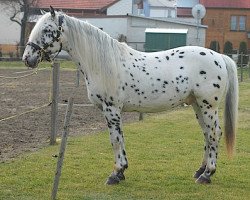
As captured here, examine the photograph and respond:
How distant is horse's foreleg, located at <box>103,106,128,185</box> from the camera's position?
21.8 feet

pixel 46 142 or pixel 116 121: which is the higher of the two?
pixel 116 121

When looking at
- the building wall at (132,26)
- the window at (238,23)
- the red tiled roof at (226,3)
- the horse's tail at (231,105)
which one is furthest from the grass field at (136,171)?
the red tiled roof at (226,3)

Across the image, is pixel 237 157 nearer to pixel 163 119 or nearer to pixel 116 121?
pixel 116 121

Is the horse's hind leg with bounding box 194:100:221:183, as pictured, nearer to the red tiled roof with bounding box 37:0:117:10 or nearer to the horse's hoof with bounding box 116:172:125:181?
the horse's hoof with bounding box 116:172:125:181

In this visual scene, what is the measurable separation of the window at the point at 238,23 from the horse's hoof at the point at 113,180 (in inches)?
1835

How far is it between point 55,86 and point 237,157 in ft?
9.75

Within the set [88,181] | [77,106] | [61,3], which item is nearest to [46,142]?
[88,181]

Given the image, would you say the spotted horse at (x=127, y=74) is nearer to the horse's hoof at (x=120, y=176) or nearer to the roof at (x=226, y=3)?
the horse's hoof at (x=120, y=176)

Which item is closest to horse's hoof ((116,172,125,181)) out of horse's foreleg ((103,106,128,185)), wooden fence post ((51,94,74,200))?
horse's foreleg ((103,106,128,185))

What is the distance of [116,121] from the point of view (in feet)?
21.9

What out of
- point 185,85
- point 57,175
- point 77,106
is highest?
point 185,85

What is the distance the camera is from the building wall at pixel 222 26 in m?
51.2

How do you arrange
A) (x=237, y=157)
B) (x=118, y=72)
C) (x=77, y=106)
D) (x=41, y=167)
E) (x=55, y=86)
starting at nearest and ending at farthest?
(x=118, y=72)
(x=41, y=167)
(x=237, y=157)
(x=55, y=86)
(x=77, y=106)

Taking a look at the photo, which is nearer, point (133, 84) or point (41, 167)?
point (133, 84)
